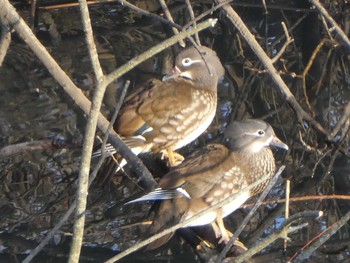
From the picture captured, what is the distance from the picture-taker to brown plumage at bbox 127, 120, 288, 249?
4039 millimetres

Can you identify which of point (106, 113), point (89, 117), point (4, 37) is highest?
point (89, 117)

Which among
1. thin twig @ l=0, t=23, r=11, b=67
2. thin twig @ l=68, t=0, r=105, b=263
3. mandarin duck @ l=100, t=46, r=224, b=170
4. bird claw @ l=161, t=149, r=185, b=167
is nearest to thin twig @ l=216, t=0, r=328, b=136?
mandarin duck @ l=100, t=46, r=224, b=170

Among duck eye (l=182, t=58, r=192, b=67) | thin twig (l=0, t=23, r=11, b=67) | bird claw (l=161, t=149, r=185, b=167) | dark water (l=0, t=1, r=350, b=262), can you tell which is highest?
thin twig (l=0, t=23, r=11, b=67)

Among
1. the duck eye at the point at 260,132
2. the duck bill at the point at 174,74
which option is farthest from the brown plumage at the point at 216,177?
the duck bill at the point at 174,74

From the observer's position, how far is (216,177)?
435 centimetres

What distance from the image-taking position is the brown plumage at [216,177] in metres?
4.04

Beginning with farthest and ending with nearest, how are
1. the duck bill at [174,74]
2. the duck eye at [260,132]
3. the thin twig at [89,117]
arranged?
the duck bill at [174,74], the duck eye at [260,132], the thin twig at [89,117]

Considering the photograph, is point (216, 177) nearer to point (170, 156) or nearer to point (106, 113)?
point (170, 156)

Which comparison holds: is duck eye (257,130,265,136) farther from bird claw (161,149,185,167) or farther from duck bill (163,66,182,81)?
duck bill (163,66,182,81)

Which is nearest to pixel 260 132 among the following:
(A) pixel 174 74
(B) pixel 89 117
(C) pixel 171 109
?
(C) pixel 171 109

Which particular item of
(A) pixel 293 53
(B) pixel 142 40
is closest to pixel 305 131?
(A) pixel 293 53

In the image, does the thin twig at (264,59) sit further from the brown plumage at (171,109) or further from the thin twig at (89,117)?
the thin twig at (89,117)

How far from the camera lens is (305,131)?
19.5 ft

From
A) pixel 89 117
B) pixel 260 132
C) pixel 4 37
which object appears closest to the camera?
pixel 89 117
